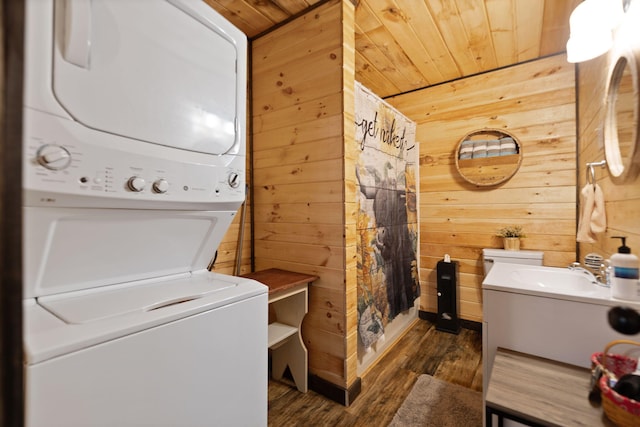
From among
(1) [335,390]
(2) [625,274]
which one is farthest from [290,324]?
(2) [625,274]

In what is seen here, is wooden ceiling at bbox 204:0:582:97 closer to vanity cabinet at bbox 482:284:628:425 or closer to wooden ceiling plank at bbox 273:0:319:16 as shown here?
wooden ceiling plank at bbox 273:0:319:16

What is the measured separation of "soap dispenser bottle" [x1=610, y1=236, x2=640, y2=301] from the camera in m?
1.02

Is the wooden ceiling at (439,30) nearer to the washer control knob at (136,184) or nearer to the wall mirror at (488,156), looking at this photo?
the wall mirror at (488,156)

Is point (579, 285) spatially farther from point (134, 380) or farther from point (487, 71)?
point (487, 71)

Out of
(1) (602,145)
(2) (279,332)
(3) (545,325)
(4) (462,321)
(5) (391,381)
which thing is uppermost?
(1) (602,145)

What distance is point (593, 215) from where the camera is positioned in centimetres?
148

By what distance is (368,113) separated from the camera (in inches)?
79.1

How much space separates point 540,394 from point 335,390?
43.8 inches

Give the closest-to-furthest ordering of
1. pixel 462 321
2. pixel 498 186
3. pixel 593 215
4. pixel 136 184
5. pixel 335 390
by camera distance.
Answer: pixel 136 184 < pixel 593 215 < pixel 335 390 < pixel 498 186 < pixel 462 321

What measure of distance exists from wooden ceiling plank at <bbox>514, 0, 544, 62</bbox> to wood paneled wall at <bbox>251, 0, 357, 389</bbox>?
1.15 m

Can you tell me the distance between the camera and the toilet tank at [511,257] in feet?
7.48

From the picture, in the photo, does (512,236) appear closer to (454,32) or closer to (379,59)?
(454,32)

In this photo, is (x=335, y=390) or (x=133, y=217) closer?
(x=133, y=217)

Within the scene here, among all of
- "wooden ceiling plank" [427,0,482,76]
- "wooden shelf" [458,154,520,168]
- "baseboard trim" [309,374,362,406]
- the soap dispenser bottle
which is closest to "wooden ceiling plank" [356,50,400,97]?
"wooden ceiling plank" [427,0,482,76]
